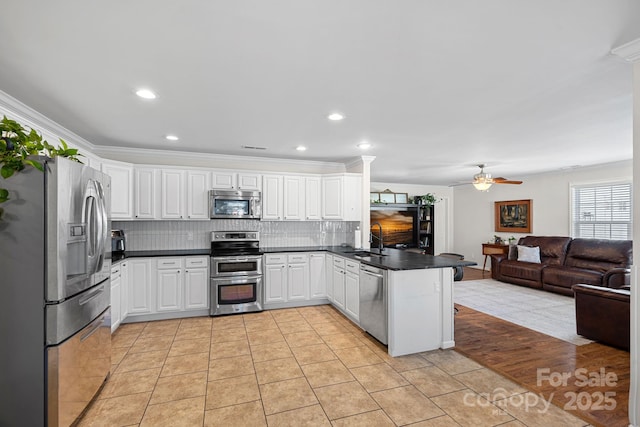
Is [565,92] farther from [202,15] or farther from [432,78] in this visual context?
[202,15]

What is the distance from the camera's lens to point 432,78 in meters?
2.37

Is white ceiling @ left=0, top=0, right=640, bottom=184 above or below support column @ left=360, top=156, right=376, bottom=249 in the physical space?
above

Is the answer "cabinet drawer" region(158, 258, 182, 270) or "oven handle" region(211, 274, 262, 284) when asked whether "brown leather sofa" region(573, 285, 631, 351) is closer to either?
"oven handle" region(211, 274, 262, 284)

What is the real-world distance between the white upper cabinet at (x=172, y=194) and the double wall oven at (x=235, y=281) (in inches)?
30.4

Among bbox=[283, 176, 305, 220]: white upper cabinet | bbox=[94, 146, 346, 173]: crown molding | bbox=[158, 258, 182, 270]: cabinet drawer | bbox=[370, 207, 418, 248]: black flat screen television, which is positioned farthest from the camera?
bbox=[370, 207, 418, 248]: black flat screen television

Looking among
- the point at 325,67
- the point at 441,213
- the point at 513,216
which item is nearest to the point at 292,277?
the point at 325,67

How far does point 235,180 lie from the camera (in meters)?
4.97

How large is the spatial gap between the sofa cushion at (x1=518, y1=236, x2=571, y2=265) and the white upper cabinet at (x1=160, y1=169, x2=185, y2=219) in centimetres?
711

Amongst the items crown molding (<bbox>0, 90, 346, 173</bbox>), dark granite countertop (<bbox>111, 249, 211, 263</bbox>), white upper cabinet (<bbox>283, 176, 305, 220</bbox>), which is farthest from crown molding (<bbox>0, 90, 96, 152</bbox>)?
white upper cabinet (<bbox>283, 176, 305, 220</bbox>)

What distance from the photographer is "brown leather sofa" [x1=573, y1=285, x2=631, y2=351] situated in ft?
10.9

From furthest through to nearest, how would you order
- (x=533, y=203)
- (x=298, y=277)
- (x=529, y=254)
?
(x=533, y=203) → (x=529, y=254) → (x=298, y=277)

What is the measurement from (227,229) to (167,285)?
1264mm

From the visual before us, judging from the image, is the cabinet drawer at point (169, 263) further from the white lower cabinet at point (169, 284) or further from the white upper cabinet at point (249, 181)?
the white upper cabinet at point (249, 181)

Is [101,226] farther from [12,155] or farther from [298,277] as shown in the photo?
[298,277]
